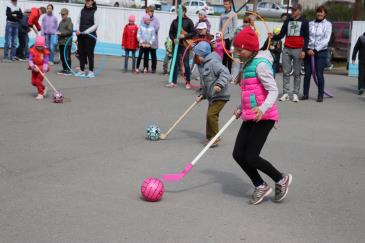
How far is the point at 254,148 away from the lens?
5.80 metres

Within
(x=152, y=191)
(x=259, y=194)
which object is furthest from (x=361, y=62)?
(x=152, y=191)

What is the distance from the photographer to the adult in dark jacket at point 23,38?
61.0 feet

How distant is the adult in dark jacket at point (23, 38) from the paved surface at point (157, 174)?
24.4 ft

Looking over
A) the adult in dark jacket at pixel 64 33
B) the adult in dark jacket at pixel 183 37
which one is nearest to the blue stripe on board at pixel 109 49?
the adult in dark jacket at pixel 64 33

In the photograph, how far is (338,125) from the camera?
1041 centimetres

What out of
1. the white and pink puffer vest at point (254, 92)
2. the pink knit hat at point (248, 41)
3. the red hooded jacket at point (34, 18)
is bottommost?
the white and pink puffer vest at point (254, 92)

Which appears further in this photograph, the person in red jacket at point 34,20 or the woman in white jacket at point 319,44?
the person in red jacket at point 34,20

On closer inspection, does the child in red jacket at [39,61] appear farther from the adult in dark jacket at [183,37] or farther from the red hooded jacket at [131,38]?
the red hooded jacket at [131,38]

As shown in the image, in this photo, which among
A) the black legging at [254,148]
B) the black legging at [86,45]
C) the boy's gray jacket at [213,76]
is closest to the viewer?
the black legging at [254,148]

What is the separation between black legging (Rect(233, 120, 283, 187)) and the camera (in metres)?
5.80

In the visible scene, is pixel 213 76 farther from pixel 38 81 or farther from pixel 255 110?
pixel 38 81

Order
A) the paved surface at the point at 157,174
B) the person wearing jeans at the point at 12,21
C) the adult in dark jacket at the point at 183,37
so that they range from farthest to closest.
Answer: the person wearing jeans at the point at 12,21 < the adult in dark jacket at the point at 183,37 < the paved surface at the point at 157,174

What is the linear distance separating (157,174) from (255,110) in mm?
1642

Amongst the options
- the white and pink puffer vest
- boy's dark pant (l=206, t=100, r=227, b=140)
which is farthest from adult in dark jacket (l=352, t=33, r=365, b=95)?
the white and pink puffer vest
